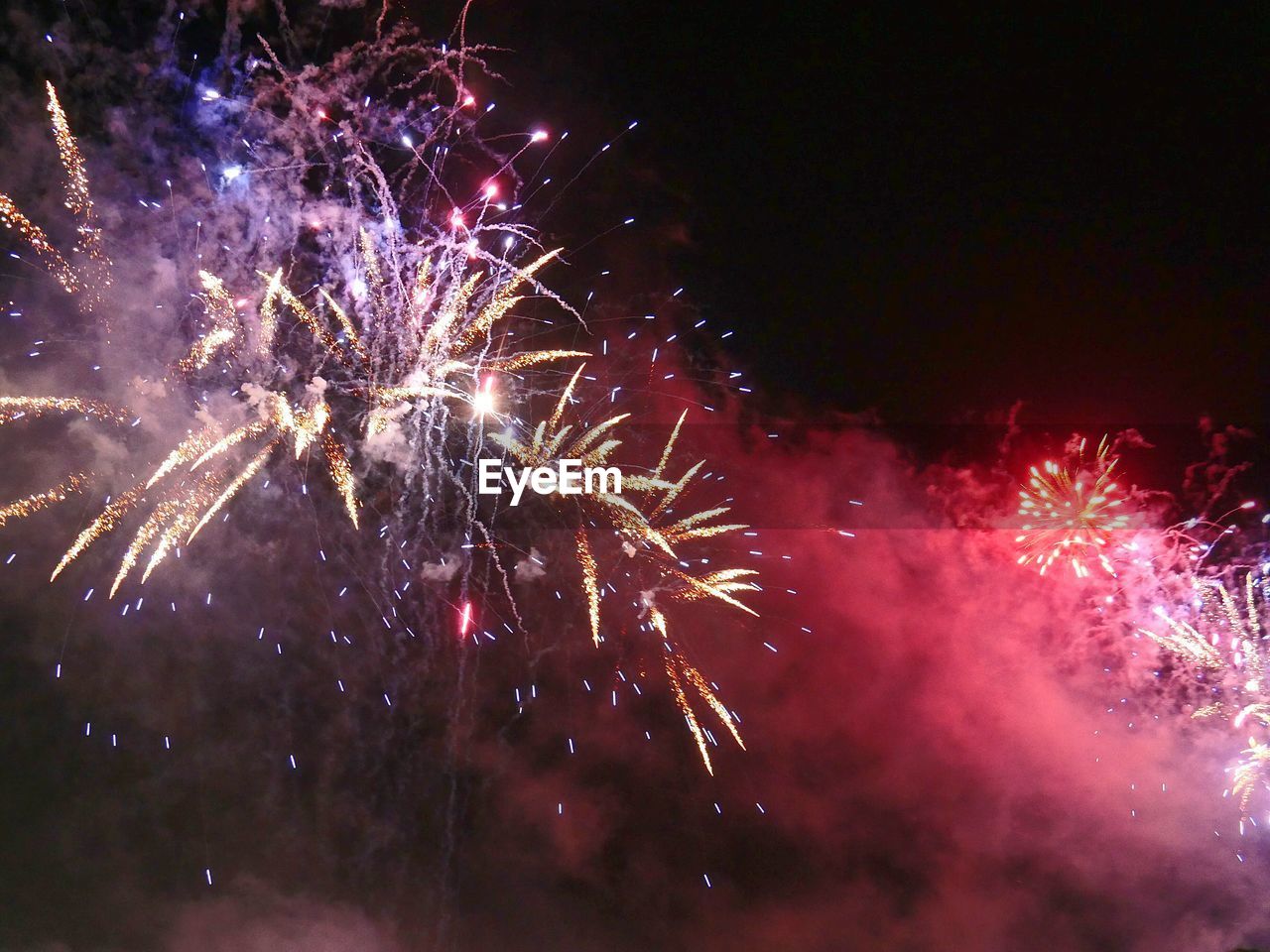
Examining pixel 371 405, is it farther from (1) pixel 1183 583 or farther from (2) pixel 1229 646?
(2) pixel 1229 646

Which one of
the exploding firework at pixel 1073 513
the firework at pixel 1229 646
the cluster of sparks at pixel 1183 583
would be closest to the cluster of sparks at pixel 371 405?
the exploding firework at pixel 1073 513

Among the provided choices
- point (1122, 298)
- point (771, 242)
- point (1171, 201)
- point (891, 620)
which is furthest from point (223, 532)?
point (1171, 201)

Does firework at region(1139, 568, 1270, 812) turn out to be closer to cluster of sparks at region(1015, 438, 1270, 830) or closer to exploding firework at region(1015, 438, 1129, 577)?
cluster of sparks at region(1015, 438, 1270, 830)

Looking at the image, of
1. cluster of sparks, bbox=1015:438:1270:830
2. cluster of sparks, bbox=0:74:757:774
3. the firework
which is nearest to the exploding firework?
cluster of sparks, bbox=1015:438:1270:830

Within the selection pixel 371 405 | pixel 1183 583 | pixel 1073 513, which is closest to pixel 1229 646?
pixel 1183 583

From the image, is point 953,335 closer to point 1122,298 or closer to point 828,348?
point 828,348
